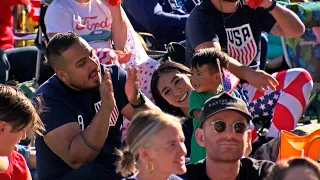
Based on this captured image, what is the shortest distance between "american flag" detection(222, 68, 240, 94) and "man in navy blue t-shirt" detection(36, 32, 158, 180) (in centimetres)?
57

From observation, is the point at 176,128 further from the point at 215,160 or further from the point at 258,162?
the point at 258,162

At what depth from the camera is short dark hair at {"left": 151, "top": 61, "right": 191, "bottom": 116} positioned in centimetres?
514

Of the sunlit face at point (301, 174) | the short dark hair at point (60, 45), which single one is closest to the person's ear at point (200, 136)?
the sunlit face at point (301, 174)

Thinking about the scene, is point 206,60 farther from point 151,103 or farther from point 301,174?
point 301,174

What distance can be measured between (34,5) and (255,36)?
4080mm

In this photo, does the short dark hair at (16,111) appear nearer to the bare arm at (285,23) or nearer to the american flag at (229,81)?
the american flag at (229,81)

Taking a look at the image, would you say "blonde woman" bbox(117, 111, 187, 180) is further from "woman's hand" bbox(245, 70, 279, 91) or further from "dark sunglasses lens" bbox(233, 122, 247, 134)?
"woman's hand" bbox(245, 70, 279, 91)

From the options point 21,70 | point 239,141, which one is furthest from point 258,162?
point 21,70

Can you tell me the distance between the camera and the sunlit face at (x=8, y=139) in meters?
3.94

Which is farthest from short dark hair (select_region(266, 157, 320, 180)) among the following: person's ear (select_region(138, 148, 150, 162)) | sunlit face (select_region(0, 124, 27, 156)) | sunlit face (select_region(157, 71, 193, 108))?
sunlit face (select_region(157, 71, 193, 108))

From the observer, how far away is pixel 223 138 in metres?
3.81

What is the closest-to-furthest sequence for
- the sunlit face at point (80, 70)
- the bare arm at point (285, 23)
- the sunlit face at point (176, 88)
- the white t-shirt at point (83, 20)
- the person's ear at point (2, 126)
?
the person's ear at point (2, 126) → the sunlit face at point (80, 70) → the sunlit face at point (176, 88) → the bare arm at point (285, 23) → the white t-shirt at point (83, 20)

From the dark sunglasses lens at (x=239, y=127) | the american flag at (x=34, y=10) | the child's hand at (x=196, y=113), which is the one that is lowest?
the american flag at (x=34, y=10)

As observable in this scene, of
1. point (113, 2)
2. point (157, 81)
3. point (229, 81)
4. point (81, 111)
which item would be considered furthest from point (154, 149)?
point (113, 2)
